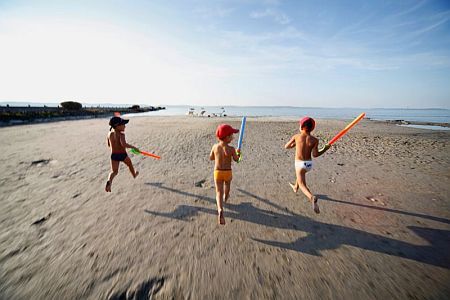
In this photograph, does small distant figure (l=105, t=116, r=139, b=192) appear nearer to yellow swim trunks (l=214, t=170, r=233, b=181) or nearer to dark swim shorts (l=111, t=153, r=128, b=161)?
dark swim shorts (l=111, t=153, r=128, b=161)

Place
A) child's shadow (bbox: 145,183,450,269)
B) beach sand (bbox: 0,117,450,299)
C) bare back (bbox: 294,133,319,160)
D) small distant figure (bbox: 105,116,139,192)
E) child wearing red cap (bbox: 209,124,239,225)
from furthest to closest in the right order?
small distant figure (bbox: 105,116,139,192) < bare back (bbox: 294,133,319,160) < child wearing red cap (bbox: 209,124,239,225) < child's shadow (bbox: 145,183,450,269) < beach sand (bbox: 0,117,450,299)

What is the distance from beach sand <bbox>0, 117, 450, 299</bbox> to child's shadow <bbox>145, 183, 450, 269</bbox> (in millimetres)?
20

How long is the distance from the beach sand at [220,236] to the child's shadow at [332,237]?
2 cm

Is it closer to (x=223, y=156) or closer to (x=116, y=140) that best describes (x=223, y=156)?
(x=223, y=156)

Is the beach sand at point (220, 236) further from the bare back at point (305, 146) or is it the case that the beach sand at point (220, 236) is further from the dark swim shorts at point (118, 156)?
the bare back at point (305, 146)

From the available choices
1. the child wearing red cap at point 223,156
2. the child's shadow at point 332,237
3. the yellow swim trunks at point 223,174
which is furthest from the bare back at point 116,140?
the yellow swim trunks at point 223,174

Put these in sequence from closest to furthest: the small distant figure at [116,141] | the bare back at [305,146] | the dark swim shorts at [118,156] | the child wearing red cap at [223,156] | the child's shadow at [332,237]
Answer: the child's shadow at [332,237] < the child wearing red cap at [223,156] < the bare back at [305,146] < the small distant figure at [116,141] < the dark swim shorts at [118,156]

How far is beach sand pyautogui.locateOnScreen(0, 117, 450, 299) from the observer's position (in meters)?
2.20

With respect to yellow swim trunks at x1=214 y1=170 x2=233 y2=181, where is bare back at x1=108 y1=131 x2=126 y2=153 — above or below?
above

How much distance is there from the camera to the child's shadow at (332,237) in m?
2.75

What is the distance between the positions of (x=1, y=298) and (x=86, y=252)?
818 millimetres

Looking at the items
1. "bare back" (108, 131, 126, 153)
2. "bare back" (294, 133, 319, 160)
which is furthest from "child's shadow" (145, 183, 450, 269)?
"bare back" (108, 131, 126, 153)

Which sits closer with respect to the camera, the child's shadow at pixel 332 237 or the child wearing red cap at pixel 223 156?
the child's shadow at pixel 332 237

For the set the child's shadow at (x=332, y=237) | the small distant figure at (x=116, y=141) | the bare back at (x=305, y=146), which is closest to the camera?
the child's shadow at (x=332, y=237)
